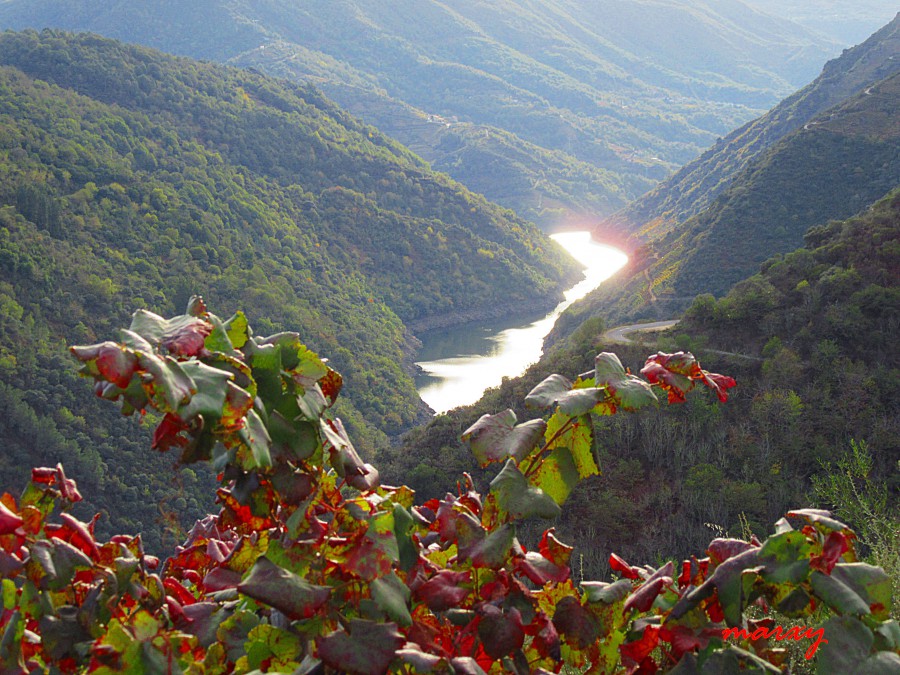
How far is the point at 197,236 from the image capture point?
210ft

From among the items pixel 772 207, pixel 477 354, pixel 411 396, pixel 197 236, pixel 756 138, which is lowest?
pixel 411 396

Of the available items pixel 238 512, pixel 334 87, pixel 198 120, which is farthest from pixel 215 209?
pixel 334 87

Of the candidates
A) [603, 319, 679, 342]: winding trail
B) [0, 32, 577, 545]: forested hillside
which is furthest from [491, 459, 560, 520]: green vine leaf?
[603, 319, 679, 342]: winding trail

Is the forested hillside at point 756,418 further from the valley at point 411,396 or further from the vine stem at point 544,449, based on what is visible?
the vine stem at point 544,449

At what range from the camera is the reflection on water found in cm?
5900

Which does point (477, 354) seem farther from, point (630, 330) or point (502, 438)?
point (502, 438)

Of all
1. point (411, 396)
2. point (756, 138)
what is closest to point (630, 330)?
point (411, 396)

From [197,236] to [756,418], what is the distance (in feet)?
160

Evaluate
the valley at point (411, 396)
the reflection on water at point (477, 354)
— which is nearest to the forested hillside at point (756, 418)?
the valley at point (411, 396)

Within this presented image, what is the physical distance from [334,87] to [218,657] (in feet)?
576

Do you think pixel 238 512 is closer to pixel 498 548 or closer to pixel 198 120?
pixel 498 548

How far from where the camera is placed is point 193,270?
192 ft

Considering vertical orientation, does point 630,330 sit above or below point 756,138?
below

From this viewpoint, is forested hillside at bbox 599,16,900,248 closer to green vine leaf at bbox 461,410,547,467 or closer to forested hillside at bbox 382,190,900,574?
forested hillside at bbox 382,190,900,574
